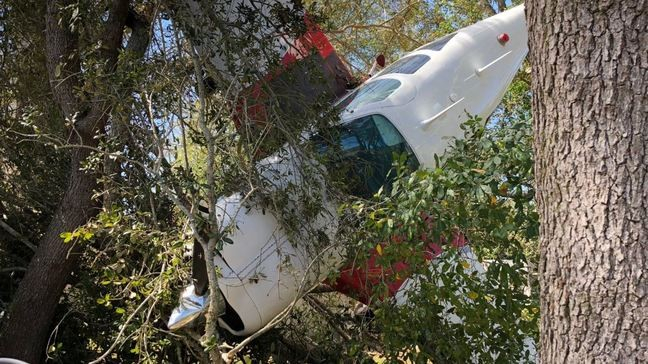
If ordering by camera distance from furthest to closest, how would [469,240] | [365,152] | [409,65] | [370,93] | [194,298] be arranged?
[409,65], [370,93], [365,152], [194,298], [469,240]

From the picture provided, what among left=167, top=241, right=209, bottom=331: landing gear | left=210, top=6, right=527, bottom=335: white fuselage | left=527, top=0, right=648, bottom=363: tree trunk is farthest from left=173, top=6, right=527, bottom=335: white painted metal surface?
left=527, top=0, right=648, bottom=363: tree trunk

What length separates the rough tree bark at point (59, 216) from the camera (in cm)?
524

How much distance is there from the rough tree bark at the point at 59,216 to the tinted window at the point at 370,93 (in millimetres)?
2014

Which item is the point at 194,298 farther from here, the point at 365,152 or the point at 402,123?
the point at 402,123

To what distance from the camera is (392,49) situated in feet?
37.8

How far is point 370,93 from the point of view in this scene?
5695 millimetres

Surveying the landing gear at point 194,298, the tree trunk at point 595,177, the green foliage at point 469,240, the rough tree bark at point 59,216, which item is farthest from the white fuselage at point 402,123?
the tree trunk at point 595,177

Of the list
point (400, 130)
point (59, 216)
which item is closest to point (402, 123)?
point (400, 130)

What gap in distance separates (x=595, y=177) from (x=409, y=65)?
4198 millimetres

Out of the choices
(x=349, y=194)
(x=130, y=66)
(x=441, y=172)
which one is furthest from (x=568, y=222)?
(x=130, y=66)

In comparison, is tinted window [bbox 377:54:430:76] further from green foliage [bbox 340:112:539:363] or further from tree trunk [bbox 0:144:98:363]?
tree trunk [bbox 0:144:98:363]

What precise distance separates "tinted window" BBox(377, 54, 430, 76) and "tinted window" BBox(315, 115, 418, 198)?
860 mm

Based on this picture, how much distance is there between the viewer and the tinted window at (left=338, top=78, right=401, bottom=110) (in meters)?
5.53

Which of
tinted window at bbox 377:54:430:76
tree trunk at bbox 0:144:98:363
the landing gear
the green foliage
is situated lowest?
the green foliage
